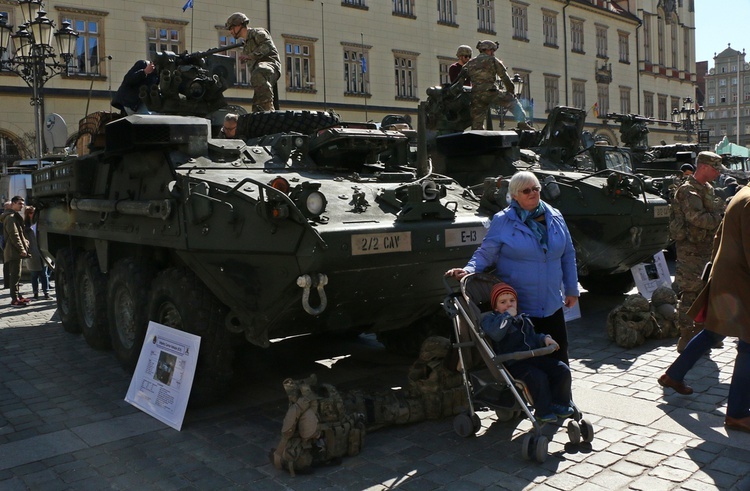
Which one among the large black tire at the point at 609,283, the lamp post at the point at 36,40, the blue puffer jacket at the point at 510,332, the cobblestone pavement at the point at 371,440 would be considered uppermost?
the lamp post at the point at 36,40

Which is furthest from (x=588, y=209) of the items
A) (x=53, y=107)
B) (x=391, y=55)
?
(x=391, y=55)

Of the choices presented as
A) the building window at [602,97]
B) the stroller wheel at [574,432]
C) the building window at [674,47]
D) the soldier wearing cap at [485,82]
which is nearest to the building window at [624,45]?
the building window at [602,97]

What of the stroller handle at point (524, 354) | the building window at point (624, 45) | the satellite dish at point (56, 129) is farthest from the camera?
the building window at point (624, 45)

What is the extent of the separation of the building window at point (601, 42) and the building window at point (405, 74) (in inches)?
602

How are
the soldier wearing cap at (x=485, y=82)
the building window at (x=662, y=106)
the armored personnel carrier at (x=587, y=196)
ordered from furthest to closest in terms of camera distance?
the building window at (x=662, y=106)
the soldier wearing cap at (x=485, y=82)
the armored personnel carrier at (x=587, y=196)

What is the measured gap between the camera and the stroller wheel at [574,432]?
4.99 metres

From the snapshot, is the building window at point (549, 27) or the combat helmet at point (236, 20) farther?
the building window at point (549, 27)

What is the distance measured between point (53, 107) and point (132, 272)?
16868 millimetres

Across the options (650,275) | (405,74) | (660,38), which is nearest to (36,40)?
(650,275)

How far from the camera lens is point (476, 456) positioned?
505 centimetres

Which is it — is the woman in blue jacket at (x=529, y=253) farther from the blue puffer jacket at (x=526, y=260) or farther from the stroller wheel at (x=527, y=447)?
the stroller wheel at (x=527, y=447)

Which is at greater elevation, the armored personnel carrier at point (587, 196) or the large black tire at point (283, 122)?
the large black tire at point (283, 122)

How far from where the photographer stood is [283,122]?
7.59 meters

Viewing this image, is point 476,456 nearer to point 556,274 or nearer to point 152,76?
point 556,274
